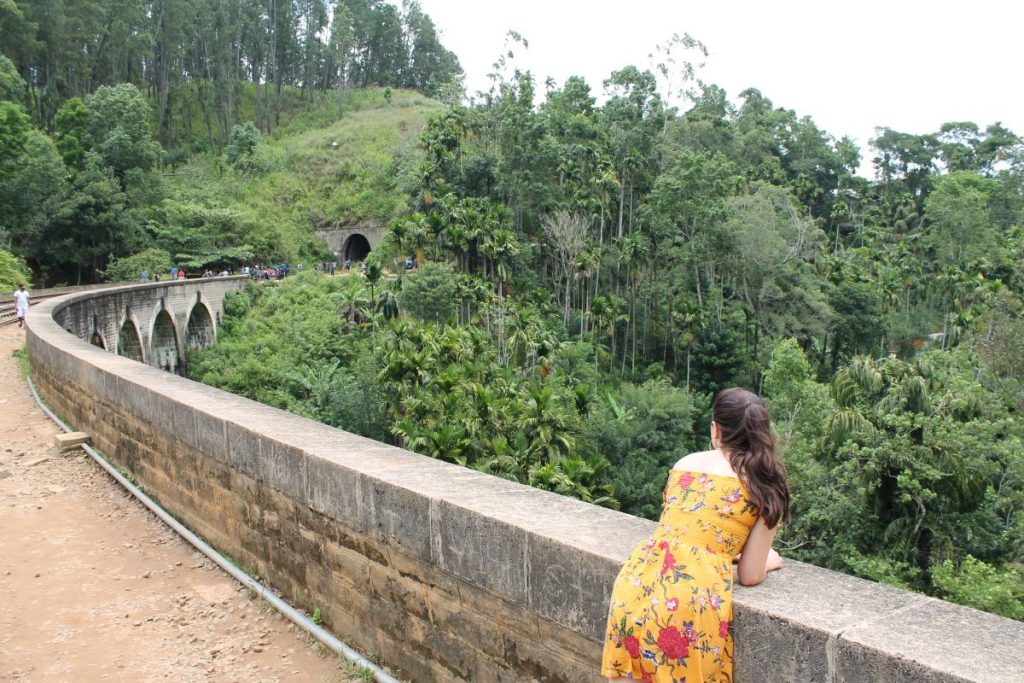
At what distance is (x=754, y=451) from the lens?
83.8 inches

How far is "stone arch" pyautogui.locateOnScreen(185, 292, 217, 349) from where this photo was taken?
33.0 m

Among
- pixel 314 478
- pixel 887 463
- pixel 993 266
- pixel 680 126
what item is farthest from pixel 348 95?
pixel 314 478

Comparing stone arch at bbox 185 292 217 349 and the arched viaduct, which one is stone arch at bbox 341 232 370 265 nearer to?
the arched viaduct

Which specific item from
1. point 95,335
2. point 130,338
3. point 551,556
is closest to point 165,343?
point 130,338

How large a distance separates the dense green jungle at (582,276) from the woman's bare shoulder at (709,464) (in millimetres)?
12593

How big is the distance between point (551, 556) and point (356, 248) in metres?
56.7

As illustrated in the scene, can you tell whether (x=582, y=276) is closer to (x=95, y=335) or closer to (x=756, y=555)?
(x=95, y=335)

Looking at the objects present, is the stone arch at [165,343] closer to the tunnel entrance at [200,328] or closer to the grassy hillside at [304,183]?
the tunnel entrance at [200,328]

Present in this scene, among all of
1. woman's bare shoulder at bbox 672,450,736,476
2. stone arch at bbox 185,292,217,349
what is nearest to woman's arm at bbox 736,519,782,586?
woman's bare shoulder at bbox 672,450,736,476

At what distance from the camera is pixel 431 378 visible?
25.4 meters

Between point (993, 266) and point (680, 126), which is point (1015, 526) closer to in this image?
point (680, 126)

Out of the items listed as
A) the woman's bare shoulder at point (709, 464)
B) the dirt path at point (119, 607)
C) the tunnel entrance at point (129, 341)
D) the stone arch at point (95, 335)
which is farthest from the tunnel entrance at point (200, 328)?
the woman's bare shoulder at point (709, 464)

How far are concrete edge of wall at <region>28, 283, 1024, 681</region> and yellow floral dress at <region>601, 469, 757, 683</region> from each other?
149 millimetres

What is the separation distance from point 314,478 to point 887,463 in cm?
1436
